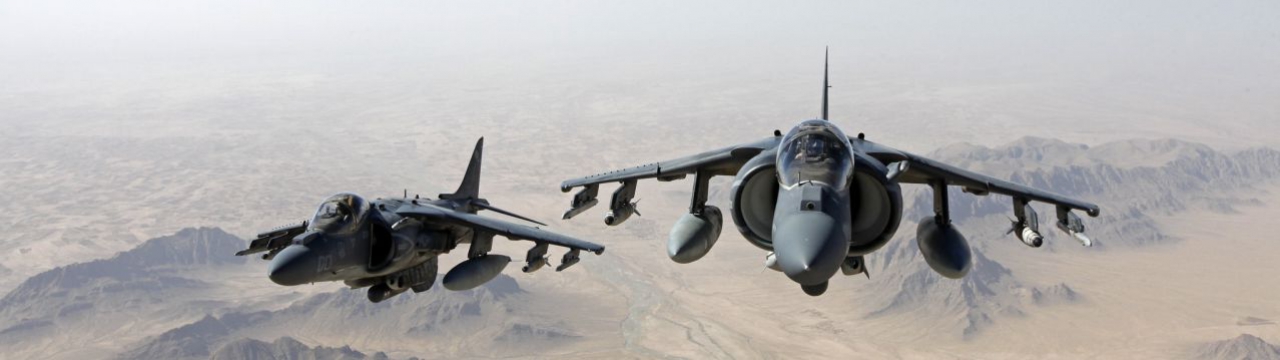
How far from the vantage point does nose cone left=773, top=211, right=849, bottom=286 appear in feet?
46.9

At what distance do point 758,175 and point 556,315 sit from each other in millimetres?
153963

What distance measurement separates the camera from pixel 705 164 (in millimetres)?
20875

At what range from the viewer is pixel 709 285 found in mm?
189875

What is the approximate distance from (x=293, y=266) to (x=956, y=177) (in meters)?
14.1

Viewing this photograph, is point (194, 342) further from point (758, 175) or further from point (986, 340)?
point (758, 175)

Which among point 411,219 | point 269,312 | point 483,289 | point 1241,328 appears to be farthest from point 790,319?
point 411,219

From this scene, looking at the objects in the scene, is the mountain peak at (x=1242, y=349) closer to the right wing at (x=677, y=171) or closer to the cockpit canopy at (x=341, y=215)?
the right wing at (x=677, y=171)

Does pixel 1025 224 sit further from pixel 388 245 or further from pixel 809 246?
pixel 388 245

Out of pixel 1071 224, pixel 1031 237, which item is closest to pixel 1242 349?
pixel 1071 224

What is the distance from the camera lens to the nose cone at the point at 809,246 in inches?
563

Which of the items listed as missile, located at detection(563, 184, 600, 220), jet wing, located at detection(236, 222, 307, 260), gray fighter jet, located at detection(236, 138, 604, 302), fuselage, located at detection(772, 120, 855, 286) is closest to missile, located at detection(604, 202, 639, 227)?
gray fighter jet, located at detection(236, 138, 604, 302)

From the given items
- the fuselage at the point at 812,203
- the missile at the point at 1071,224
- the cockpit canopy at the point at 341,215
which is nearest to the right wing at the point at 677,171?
the fuselage at the point at 812,203

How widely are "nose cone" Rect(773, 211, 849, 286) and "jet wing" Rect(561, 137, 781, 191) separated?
5.06 metres

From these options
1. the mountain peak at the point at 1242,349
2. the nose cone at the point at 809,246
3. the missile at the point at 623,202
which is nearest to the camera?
the nose cone at the point at 809,246
